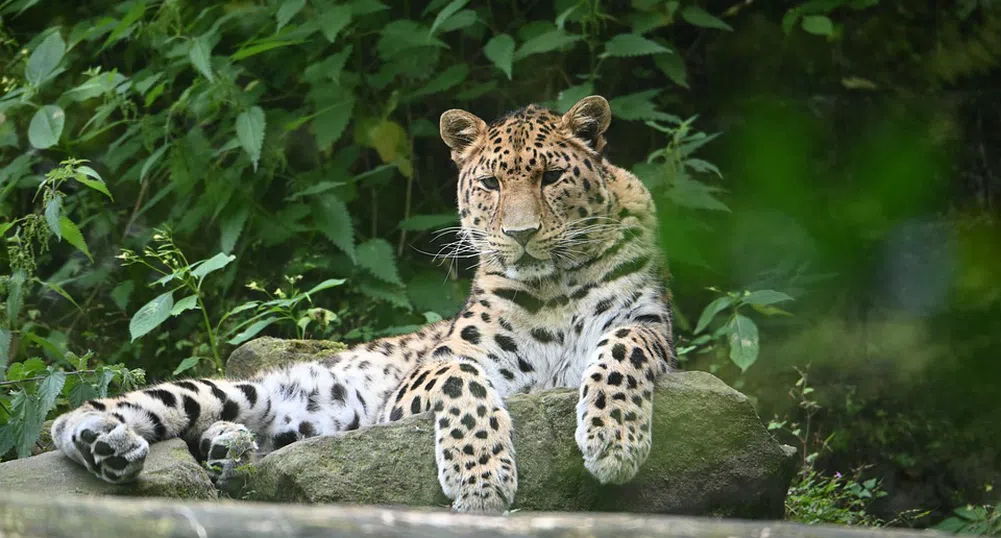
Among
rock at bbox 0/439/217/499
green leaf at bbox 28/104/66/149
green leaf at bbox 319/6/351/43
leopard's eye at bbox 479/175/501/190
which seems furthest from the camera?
green leaf at bbox 319/6/351/43

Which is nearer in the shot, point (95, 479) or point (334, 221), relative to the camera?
point (95, 479)

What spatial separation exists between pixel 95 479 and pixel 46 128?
145 inches

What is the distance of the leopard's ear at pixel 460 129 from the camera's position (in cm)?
681

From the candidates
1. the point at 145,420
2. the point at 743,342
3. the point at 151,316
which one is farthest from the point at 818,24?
the point at 145,420

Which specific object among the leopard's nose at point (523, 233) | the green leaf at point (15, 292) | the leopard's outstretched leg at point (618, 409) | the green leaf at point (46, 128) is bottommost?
the leopard's outstretched leg at point (618, 409)

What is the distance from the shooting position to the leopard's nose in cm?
598

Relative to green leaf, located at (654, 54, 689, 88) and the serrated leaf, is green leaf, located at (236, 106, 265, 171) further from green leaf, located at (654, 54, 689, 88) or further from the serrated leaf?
green leaf, located at (654, 54, 689, 88)

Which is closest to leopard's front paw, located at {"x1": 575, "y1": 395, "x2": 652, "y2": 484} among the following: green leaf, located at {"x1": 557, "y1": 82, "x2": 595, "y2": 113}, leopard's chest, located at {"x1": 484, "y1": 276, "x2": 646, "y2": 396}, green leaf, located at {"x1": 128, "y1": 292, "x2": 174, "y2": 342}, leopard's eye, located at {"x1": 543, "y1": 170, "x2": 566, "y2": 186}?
leopard's chest, located at {"x1": 484, "y1": 276, "x2": 646, "y2": 396}

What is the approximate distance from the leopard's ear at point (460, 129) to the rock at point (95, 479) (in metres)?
2.60

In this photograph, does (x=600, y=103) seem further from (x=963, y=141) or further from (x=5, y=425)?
(x=963, y=141)

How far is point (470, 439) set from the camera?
5.02m

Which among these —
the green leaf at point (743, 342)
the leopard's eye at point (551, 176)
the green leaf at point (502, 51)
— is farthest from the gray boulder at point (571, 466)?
the green leaf at point (502, 51)

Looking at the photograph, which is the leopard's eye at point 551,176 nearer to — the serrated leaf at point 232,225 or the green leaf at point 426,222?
the green leaf at point 426,222

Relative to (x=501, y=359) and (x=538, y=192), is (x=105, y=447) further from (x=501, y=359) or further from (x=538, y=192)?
(x=538, y=192)
